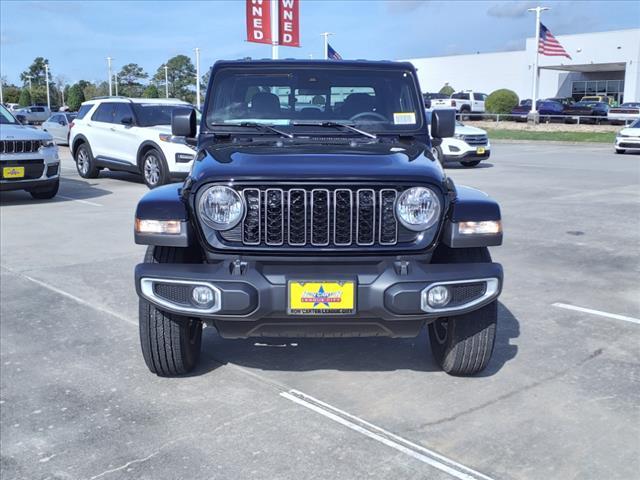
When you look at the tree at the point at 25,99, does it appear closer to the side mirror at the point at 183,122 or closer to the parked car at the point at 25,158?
the parked car at the point at 25,158

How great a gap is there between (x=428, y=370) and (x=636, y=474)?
150cm

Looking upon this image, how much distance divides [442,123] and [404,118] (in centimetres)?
37

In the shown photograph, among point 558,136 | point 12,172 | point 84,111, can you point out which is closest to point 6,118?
point 12,172

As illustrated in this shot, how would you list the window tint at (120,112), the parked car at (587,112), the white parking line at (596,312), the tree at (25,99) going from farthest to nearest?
the tree at (25,99) < the parked car at (587,112) < the window tint at (120,112) < the white parking line at (596,312)

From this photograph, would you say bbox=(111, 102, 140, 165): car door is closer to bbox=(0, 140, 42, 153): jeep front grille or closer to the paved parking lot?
bbox=(0, 140, 42, 153): jeep front grille

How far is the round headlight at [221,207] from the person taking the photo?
12.2 feet

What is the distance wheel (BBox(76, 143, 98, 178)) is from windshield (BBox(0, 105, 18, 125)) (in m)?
3.35

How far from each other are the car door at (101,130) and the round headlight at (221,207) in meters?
11.9

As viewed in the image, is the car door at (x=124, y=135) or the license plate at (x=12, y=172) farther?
the car door at (x=124, y=135)

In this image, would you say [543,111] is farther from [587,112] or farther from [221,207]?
[221,207]

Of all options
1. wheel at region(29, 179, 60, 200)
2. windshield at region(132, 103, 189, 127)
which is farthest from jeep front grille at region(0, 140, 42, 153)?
windshield at region(132, 103, 189, 127)

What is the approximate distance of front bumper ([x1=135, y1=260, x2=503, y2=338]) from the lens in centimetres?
358

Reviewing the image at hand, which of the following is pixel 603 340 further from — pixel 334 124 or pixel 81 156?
pixel 81 156

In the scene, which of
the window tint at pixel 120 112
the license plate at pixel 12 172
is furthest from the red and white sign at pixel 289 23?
the license plate at pixel 12 172
